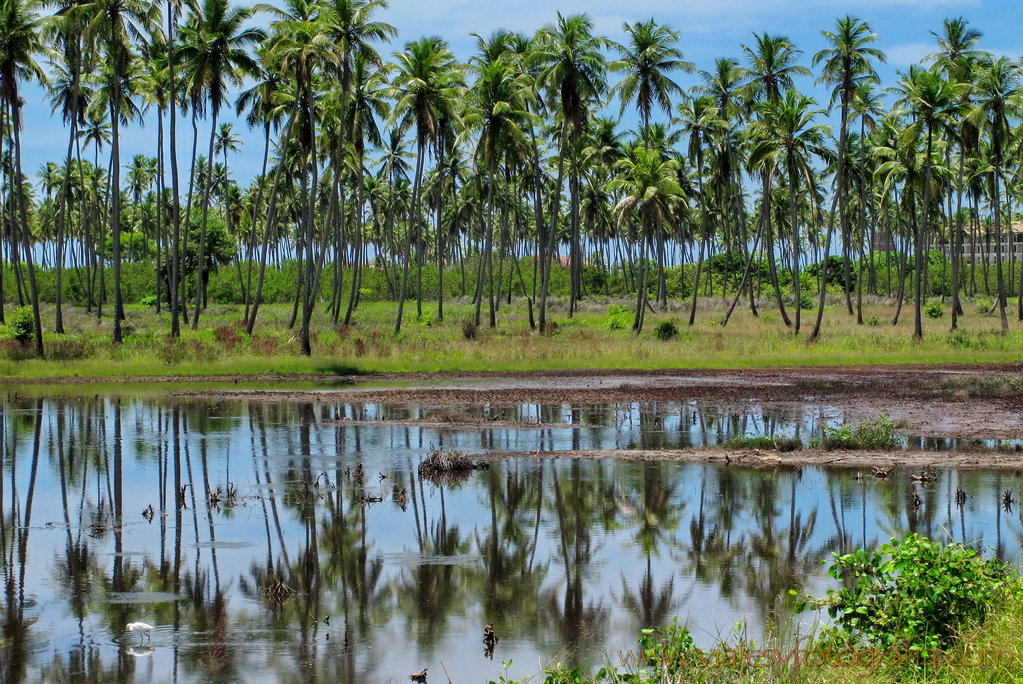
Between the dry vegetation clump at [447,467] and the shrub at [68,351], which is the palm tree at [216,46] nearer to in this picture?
the shrub at [68,351]

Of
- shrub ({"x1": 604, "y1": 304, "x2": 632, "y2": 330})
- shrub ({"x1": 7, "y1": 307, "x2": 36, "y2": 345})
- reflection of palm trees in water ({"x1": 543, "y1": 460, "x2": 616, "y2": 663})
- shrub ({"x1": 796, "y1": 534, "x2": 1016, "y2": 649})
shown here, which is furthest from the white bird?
shrub ({"x1": 604, "y1": 304, "x2": 632, "y2": 330})

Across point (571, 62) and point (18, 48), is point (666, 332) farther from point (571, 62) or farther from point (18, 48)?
point (18, 48)

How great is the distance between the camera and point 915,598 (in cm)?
713

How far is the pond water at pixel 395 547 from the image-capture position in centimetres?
870

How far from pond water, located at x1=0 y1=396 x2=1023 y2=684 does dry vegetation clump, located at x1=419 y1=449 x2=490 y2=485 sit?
1.05 ft

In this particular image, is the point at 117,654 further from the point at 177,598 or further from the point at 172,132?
the point at 172,132

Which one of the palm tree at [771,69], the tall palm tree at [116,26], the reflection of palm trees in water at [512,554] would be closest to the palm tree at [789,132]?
the palm tree at [771,69]

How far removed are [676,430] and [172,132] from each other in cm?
3594

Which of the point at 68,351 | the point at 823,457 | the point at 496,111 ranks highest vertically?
the point at 496,111

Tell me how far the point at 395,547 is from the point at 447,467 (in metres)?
4.97

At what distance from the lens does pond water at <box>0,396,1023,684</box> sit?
8.70 m

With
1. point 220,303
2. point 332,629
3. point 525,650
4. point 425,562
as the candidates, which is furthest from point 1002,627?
point 220,303

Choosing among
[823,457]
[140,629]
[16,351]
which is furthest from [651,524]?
[16,351]

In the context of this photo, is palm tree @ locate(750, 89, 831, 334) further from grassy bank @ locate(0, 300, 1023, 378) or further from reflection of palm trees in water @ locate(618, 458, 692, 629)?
reflection of palm trees in water @ locate(618, 458, 692, 629)
